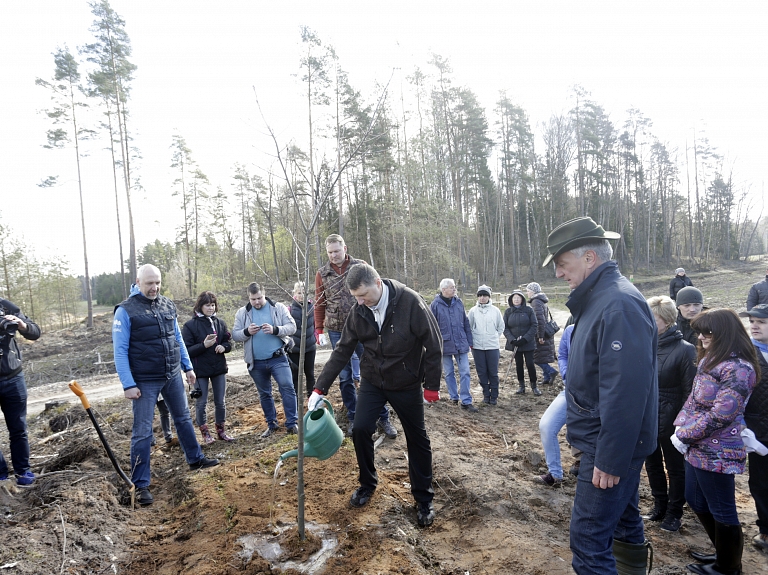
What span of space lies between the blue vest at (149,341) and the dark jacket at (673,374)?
169 inches

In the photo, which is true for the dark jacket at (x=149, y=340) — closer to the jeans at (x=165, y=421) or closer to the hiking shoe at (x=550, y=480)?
the jeans at (x=165, y=421)

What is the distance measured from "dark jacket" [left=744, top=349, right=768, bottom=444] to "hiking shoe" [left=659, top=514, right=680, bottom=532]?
0.98m

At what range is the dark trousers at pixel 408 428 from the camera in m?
3.35

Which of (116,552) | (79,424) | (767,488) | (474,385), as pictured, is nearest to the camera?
(767,488)

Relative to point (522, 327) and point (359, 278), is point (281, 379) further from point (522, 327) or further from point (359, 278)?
point (522, 327)

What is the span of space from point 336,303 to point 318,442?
88.9 inches

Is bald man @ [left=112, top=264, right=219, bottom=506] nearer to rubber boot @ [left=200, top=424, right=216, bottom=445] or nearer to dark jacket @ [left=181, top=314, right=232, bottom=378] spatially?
dark jacket @ [left=181, top=314, right=232, bottom=378]

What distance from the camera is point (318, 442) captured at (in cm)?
299

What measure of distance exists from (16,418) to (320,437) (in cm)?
349

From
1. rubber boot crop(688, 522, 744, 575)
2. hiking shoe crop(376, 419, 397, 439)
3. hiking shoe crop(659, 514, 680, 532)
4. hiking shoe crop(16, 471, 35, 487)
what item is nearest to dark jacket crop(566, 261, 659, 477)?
rubber boot crop(688, 522, 744, 575)

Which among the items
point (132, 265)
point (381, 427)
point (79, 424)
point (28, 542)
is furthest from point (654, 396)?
point (132, 265)

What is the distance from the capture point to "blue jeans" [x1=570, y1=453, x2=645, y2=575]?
6.61 ft

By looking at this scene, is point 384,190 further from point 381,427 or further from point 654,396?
point 654,396

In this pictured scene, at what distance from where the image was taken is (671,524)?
131 inches
